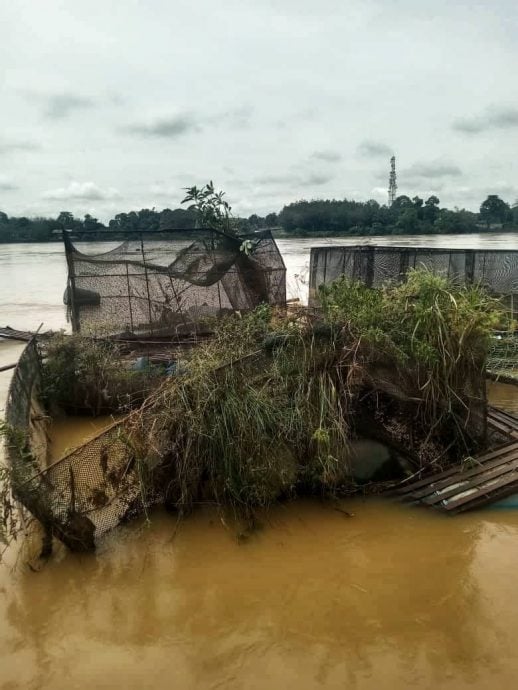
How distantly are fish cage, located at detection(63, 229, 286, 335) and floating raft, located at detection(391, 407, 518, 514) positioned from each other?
199 inches

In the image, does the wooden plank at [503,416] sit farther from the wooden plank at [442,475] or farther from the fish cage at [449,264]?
the fish cage at [449,264]

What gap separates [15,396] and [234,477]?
7.23ft

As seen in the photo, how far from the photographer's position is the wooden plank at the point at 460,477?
4410 mm

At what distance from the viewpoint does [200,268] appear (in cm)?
915

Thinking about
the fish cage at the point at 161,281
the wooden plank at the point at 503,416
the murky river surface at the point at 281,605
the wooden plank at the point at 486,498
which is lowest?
the murky river surface at the point at 281,605

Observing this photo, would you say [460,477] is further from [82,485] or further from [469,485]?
[82,485]

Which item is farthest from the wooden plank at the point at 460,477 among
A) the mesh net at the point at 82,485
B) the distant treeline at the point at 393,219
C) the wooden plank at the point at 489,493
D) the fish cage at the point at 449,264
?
the distant treeline at the point at 393,219

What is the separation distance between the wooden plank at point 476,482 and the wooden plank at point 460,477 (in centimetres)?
4

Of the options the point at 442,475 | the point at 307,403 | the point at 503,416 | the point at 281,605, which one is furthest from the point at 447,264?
the point at 281,605

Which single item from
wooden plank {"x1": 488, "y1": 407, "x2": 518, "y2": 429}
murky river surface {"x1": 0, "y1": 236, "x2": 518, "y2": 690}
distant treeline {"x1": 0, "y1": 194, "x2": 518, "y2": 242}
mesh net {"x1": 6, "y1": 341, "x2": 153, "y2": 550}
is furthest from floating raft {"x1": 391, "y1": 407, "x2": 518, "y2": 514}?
distant treeline {"x1": 0, "y1": 194, "x2": 518, "y2": 242}

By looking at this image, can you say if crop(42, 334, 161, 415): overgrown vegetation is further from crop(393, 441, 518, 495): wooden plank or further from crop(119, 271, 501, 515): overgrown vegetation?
crop(393, 441, 518, 495): wooden plank

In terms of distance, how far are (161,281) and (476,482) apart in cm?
615

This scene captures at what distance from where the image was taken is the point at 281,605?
3.36m

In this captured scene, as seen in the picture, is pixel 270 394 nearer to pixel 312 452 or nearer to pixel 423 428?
pixel 312 452
